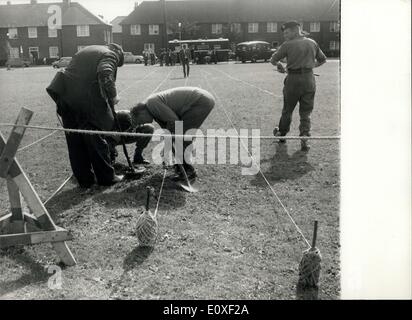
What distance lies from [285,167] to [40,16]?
6046 centimetres

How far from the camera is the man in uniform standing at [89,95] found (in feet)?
19.2

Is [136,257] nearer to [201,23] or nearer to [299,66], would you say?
[299,66]

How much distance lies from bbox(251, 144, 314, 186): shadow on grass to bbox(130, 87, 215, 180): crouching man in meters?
1.10

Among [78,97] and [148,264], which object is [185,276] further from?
[78,97]

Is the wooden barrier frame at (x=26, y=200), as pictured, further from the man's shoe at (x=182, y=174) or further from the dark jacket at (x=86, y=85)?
the man's shoe at (x=182, y=174)

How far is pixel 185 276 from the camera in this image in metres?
3.89

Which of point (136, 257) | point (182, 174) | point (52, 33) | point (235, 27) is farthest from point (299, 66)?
point (52, 33)

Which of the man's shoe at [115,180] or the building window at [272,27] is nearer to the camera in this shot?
the man's shoe at [115,180]

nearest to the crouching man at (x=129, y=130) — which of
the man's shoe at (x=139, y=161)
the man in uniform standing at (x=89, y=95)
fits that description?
the man's shoe at (x=139, y=161)

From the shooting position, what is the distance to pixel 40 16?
198ft

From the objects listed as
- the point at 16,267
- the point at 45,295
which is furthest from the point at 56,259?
the point at 45,295

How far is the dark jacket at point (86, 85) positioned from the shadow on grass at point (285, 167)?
2.28 m

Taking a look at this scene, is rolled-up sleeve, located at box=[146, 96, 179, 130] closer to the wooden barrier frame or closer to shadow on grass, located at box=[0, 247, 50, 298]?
the wooden barrier frame

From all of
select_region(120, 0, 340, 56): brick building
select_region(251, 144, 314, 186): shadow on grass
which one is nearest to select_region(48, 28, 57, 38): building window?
select_region(120, 0, 340, 56): brick building
